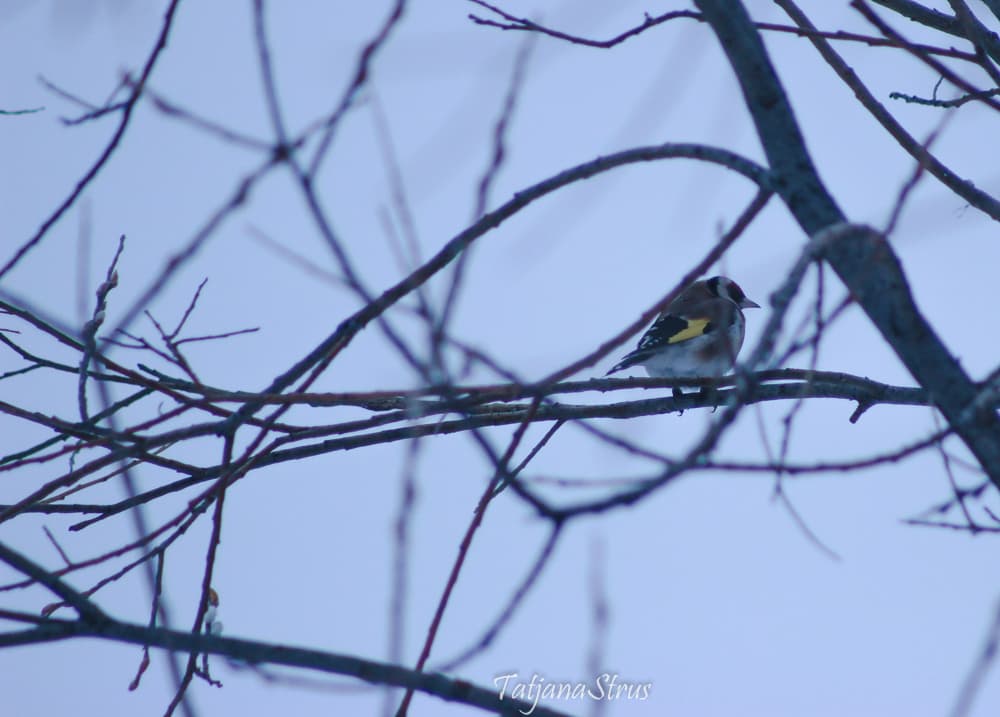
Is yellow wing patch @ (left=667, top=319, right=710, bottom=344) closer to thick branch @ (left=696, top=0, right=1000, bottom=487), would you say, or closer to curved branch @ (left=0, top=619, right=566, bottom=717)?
thick branch @ (left=696, top=0, right=1000, bottom=487)

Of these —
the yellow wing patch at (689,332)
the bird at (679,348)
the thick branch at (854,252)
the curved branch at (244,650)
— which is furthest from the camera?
the yellow wing patch at (689,332)

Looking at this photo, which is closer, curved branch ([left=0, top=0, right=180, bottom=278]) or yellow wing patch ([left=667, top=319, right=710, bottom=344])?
curved branch ([left=0, top=0, right=180, bottom=278])

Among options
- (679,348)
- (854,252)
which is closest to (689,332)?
(679,348)

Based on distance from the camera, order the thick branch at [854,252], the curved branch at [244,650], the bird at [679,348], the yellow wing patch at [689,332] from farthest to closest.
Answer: the yellow wing patch at [689,332] < the bird at [679,348] < the thick branch at [854,252] < the curved branch at [244,650]

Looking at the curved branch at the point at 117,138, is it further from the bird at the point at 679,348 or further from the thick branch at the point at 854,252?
the bird at the point at 679,348

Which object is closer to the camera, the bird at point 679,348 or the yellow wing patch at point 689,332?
the bird at point 679,348

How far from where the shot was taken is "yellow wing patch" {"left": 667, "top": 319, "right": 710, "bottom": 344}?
21.6ft

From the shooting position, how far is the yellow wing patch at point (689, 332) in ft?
21.6

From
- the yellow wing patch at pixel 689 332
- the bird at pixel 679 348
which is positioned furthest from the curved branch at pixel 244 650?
the yellow wing patch at pixel 689 332

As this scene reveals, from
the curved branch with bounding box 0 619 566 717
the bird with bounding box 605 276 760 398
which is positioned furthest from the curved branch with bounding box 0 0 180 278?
the bird with bounding box 605 276 760 398

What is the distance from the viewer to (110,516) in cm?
290

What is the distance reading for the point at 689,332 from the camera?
6637 millimetres

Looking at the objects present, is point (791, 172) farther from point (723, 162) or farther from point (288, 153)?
point (288, 153)

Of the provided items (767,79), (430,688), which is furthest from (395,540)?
(767,79)
